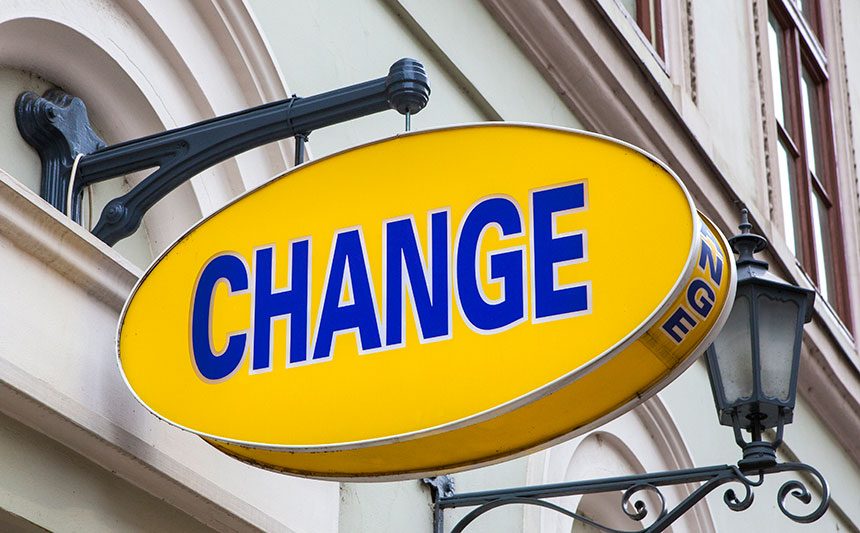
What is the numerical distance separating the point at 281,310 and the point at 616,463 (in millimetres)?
3323

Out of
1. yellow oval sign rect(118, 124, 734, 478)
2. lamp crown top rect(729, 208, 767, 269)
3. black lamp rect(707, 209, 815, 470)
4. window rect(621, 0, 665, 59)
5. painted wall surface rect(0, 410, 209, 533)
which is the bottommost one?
painted wall surface rect(0, 410, 209, 533)

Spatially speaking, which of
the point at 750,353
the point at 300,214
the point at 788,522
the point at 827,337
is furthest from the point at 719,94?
the point at 300,214

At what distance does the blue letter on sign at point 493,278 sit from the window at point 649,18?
16.6ft

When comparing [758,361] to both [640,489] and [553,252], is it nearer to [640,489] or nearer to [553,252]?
[640,489]

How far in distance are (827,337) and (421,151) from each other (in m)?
6.01

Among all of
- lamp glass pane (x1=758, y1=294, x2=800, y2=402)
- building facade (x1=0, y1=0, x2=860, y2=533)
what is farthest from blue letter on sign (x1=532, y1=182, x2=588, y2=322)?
lamp glass pane (x1=758, y1=294, x2=800, y2=402)

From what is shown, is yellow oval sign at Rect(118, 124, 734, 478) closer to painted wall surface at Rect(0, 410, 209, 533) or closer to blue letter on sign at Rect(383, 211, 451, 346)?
blue letter on sign at Rect(383, 211, 451, 346)

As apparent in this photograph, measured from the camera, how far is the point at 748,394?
15.6 ft

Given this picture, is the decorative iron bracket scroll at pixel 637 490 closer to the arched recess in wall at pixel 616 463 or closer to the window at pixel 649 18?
the arched recess in wall at pixel 616 463

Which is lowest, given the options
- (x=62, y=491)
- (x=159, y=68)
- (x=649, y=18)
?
(x=62, y=491)

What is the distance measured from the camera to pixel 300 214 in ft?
11.3

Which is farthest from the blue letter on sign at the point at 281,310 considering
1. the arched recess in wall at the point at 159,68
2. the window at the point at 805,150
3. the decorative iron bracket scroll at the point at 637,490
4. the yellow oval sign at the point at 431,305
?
the window at the point at 805,150

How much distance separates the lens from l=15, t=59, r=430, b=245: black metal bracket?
355cm

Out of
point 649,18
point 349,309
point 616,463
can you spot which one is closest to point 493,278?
point 349,309
